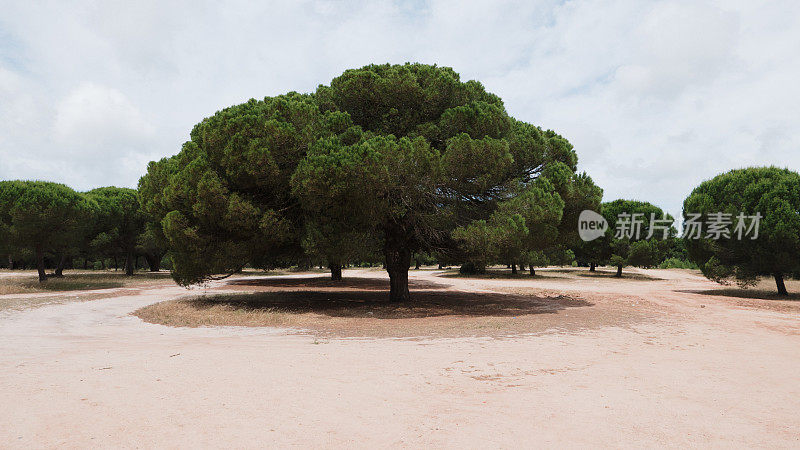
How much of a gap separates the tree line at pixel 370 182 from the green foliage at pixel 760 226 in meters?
11.6

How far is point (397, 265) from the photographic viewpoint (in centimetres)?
1930

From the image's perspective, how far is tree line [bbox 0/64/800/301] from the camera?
1478 centimetres

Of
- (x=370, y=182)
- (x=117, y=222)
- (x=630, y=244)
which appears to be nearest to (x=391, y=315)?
(x=370, y=182)

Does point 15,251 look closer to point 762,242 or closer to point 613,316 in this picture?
point 613,316

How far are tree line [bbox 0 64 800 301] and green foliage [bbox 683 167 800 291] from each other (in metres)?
11.6

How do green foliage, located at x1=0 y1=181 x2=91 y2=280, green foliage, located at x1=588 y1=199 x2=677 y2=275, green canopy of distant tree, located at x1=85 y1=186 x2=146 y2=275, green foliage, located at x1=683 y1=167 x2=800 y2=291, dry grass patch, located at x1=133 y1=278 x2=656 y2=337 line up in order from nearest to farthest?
dry grass patch, located at x1=133 y1=278 x2=656 y2=337
green foliage, located at x1=683 y1=167 x2=800 y2=291
green foliage, located at x1=0 y1=181 x2=91 y2=280
green canopy of distant tree, located at x1=85 y1=186 x2=146 y2=275
green foliage, located at x1=588 y1=199 x2=677 y2=275

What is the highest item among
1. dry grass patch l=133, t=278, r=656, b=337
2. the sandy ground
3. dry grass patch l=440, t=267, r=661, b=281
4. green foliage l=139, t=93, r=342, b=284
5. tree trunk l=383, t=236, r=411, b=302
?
green foliage l=139, t=93, r=342, b=284

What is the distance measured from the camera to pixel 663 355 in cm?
868

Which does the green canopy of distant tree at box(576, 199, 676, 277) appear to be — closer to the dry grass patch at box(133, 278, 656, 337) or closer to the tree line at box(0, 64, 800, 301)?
the dry grass patch at box(133, 278, 656, 337)

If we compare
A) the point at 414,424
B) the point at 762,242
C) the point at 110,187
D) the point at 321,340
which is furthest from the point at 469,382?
the point at 110,187

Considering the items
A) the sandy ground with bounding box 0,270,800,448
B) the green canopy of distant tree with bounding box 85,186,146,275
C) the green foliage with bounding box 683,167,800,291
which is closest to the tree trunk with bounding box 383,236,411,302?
the sandy ground with bounding box 0,270,800,448

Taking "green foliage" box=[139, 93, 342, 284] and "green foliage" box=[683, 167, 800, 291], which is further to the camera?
"green foliage" box=[683, 167, 800, 291]

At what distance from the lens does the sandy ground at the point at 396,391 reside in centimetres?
428

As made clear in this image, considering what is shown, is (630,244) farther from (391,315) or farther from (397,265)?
(391,315)
